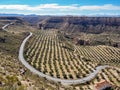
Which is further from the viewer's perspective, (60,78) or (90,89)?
(60,78)

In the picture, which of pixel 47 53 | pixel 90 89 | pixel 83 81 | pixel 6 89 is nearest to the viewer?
pixel 6 89

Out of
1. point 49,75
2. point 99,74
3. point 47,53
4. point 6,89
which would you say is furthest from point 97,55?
point 6,89

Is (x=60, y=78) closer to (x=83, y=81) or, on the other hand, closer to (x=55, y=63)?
(x=83, y=81)

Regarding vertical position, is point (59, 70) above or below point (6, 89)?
below

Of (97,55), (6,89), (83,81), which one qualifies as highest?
(6,89)

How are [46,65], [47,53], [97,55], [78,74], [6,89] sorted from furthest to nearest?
1. [97,55]
2. [47,53]
3. [46,65]
4. [78,74]
5. [6,89]

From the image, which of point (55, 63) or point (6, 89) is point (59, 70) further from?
point (6, 89)

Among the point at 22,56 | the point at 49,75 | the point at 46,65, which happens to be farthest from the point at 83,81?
the point at 22,56

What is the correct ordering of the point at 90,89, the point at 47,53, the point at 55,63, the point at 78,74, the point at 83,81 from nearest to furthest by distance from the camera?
the point at 90,89 → the point at 83,81 → the point at 78,74 → the point at 55,63 → the point at 47,53

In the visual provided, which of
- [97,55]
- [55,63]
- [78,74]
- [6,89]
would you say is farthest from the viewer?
[97,55]
